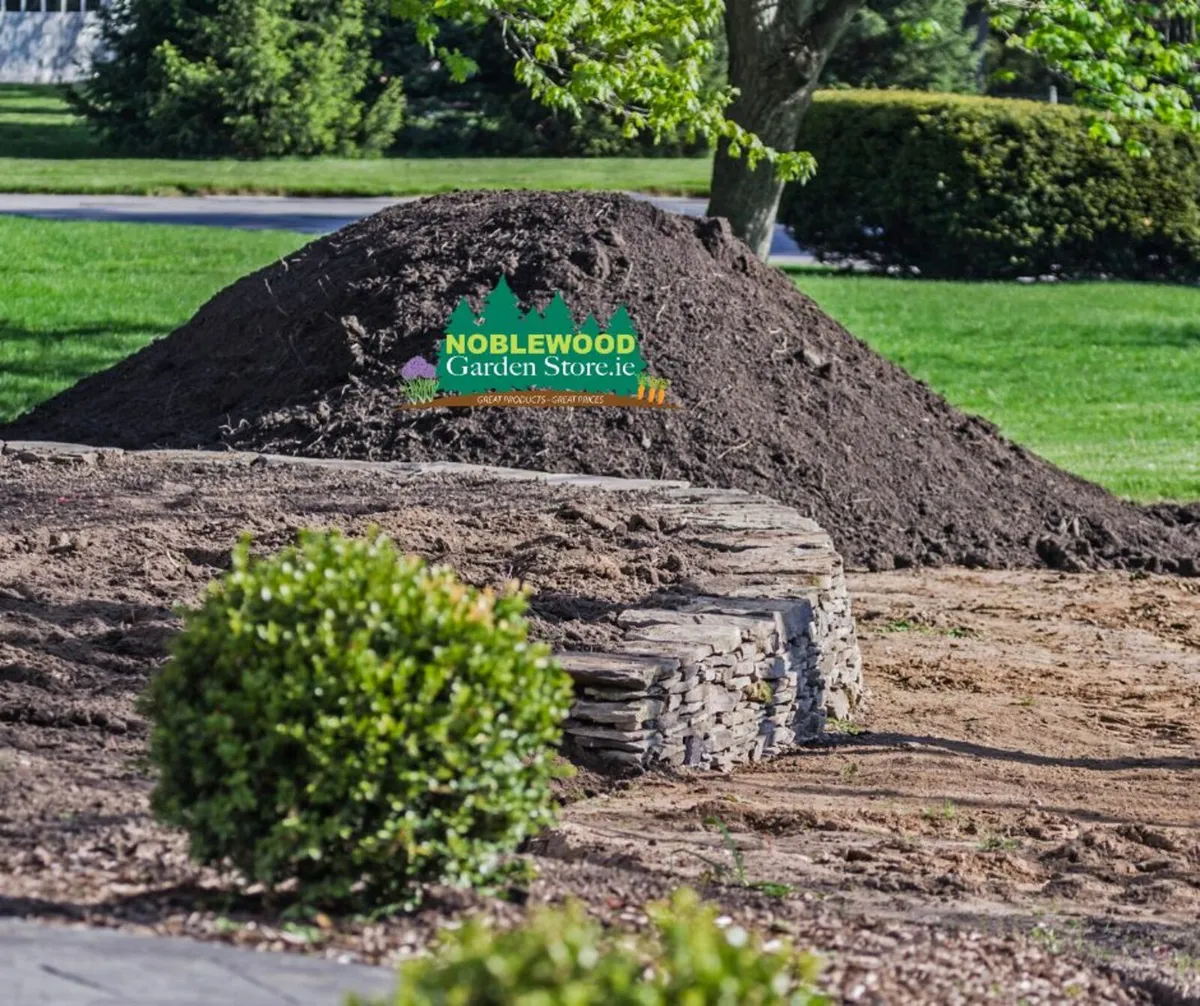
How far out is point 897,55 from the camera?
35.0 metres

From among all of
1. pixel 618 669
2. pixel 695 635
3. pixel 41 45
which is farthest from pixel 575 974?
pixel 41 45

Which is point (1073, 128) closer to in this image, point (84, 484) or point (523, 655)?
point (84, 484)

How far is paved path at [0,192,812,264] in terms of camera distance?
21.5 m

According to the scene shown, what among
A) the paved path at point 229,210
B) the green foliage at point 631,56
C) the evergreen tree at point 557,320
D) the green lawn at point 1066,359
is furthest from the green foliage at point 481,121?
the evergreen tree at point 557,320

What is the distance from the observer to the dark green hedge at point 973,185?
2061 centimetres

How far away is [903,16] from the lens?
33.4m

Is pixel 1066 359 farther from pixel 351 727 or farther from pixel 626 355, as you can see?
pixel 351 727

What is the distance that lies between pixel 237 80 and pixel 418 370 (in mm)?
22349

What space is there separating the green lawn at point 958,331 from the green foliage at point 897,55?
46.8 ft

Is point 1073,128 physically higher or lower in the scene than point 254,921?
higher

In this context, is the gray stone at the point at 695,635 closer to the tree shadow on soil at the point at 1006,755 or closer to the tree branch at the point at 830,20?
the tree shadow on soil at the point at 1006,755

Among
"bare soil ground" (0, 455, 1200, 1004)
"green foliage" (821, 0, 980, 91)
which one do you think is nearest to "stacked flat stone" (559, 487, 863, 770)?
"bare soil ground" (0, 455, 1200, 1004)

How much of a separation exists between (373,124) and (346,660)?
3010 cm

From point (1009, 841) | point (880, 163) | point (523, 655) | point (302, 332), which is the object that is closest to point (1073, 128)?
point (880, 163)
